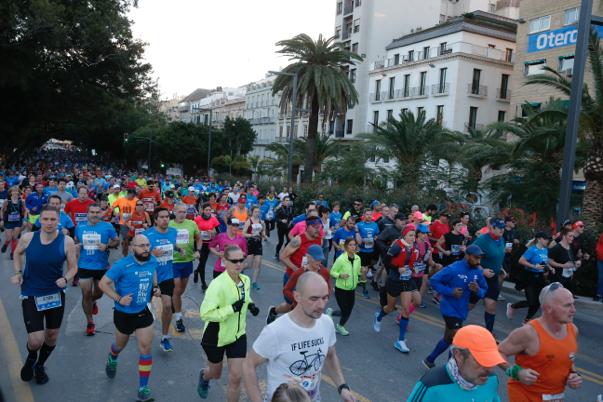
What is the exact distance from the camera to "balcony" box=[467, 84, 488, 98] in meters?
41.1

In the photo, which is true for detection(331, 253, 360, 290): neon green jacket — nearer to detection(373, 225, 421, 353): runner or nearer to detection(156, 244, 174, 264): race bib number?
detection(373, 225, 421, 353): runner

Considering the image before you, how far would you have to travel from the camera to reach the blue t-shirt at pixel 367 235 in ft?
34.3

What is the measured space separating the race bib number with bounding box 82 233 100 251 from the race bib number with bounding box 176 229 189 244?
106 cm

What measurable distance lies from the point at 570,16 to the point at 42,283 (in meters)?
33.2

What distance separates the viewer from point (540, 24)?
32469 millimetres

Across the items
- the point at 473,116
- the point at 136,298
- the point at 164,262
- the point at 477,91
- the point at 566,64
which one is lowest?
the point at 136,298

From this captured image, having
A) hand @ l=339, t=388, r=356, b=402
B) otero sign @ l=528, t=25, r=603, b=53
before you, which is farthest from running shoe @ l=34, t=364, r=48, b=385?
otero sign @ l=528, t=25, r=603, b=53

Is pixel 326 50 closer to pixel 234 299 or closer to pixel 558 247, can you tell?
pixel 558 247

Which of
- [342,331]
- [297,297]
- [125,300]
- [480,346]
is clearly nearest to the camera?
[480,346]

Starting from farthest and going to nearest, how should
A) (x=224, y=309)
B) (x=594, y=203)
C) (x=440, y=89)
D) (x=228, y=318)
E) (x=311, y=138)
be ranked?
(x=440, y=89) < (x=311, y=138) < (x=594, y=203) < (x=228, y=318) < (x=224, y=309)

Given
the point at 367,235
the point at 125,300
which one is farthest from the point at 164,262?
the point at 367,235

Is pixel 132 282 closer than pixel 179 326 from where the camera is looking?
Yes

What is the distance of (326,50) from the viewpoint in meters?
28.9

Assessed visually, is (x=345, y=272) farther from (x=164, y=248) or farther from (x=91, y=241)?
(x=91, y=241)
